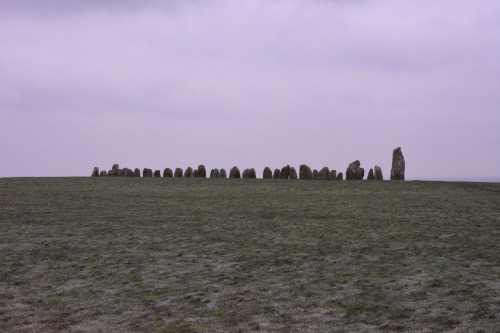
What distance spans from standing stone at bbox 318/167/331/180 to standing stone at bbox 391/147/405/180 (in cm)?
375

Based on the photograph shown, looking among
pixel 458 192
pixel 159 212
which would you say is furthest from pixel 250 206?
pixel 458 192

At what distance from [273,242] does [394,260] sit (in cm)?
229

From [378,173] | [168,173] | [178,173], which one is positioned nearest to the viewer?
[378,173]

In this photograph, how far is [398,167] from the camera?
29.8 metres

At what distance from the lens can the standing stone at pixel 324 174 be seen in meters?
28.6

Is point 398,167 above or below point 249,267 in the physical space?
above

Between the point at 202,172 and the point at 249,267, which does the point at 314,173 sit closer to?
the point at 202,172

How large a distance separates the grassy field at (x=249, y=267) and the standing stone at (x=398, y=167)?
13910mm

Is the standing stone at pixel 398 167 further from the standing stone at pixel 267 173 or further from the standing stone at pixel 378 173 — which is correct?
the standing stone at pixel 267 173

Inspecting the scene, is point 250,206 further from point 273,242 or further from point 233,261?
point 233,261

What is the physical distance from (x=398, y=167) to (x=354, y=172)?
244 cm

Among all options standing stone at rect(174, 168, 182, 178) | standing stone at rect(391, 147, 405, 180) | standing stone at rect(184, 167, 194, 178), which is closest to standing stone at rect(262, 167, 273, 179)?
standing stone at rect(184, 167, 194, 178)

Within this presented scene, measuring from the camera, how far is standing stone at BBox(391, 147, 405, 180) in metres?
29.8

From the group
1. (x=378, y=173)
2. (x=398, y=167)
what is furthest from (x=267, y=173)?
(x=398, y=167)
